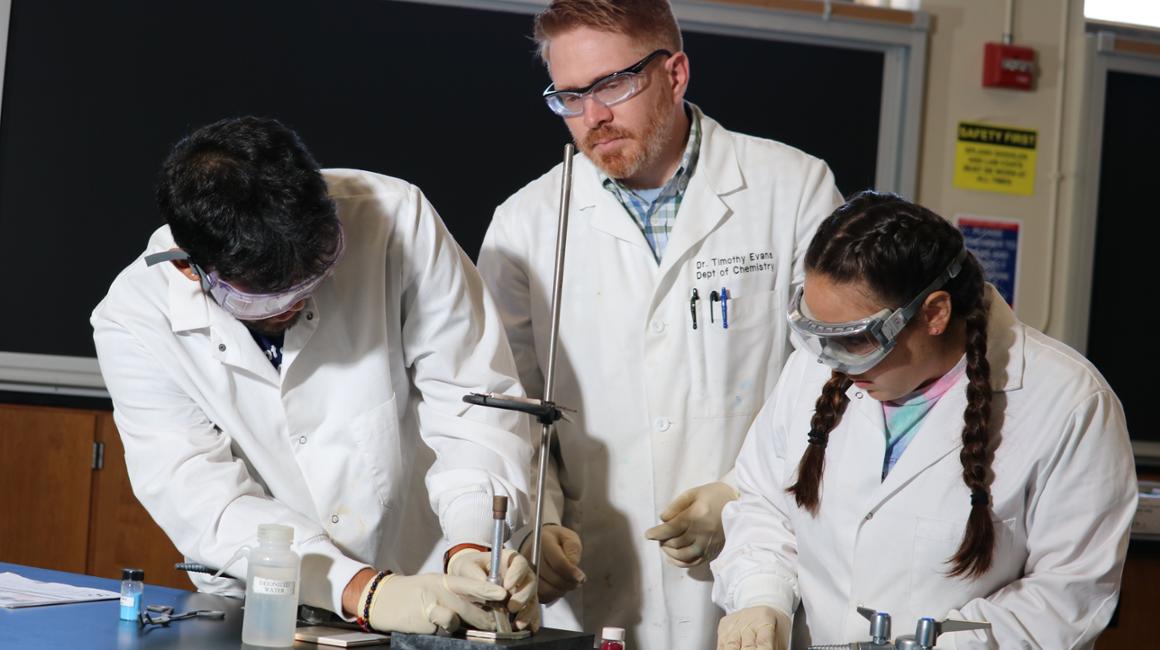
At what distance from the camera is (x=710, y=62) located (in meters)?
3.34

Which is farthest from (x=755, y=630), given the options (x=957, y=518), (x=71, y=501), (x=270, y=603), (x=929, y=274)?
(x=71, y=501)

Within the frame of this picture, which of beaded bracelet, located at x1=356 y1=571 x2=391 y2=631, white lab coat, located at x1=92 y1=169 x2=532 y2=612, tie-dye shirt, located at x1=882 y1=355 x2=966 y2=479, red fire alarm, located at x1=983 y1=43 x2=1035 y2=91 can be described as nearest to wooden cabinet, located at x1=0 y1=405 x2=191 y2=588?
white lab coat, located at x1=92 y1=169 x2=532 y2=612

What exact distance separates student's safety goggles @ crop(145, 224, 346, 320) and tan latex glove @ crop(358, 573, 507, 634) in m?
0.42

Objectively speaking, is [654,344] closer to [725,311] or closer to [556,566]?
[725,311]

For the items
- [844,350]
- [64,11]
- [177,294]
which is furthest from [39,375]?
[844,350]

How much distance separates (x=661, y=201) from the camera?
2242 mm

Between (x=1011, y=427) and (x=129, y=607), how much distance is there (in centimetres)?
122

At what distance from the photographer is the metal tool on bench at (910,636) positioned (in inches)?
50.0

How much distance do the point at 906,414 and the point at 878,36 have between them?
1.92m

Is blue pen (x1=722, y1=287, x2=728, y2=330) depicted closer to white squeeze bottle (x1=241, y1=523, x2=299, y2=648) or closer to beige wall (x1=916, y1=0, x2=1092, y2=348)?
white squeeze bottle (x1=241, y1=523, x2=299, y2=648)

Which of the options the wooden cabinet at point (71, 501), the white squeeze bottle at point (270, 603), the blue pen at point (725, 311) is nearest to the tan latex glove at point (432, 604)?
the white squeeze bottle at point (270, 603)

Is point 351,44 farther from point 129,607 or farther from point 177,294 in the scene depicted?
point 129,607

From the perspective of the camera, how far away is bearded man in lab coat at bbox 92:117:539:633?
1830mm

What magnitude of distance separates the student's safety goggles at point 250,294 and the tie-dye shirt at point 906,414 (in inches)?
32.7
